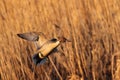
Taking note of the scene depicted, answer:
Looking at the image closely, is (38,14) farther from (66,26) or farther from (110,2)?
(110,2)

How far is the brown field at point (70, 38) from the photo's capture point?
3582 mm

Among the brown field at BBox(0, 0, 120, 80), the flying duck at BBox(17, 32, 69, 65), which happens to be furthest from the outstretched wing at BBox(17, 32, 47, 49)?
the brown field at BBox(0, 0, 120, 80)

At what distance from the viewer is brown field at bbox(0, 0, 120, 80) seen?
3.58 metres

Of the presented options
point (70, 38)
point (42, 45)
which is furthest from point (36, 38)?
point (70, 38)

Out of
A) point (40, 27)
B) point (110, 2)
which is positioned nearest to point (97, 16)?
point (110, 2)

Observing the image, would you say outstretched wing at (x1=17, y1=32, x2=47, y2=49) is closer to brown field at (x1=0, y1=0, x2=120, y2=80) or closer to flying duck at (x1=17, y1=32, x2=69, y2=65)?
flying duck at (x1=17, y1=32, x2=69, y2=65)

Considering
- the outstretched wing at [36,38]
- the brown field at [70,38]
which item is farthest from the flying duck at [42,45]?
the brown field at [70,38]

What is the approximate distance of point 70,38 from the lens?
145 inches

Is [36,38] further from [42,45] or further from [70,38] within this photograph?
[70,38]

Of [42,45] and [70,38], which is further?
[70,38]

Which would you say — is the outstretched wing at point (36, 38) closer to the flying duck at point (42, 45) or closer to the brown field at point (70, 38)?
the flying duck at point (42, 45)

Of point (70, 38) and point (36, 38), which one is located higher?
point (36, 38)

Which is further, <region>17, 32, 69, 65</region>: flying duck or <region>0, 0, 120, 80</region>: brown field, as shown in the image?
<region>0, 0, 120, 80</region>: brown field

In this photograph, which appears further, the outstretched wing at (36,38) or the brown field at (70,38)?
the brown field at (70,38)
